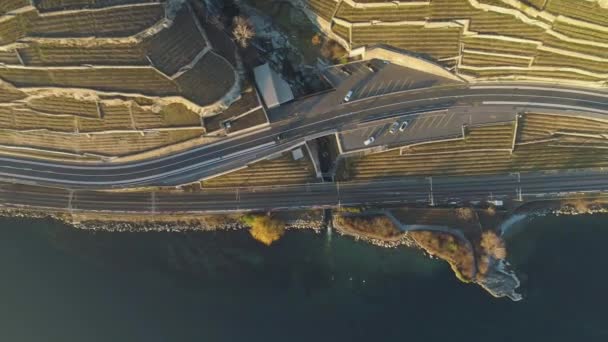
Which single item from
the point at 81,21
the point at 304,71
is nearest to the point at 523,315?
the point at 304,71

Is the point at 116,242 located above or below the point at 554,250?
above

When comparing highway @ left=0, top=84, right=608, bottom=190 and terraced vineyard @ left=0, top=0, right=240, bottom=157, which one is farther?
highway @ left=0, top=84, right=608, bottom=190

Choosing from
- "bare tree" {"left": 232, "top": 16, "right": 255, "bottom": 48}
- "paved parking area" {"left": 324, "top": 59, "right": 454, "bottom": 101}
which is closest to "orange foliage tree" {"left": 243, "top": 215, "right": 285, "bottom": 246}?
"paved parking area" {"left": 324, "top": 59, "right": 454, "bottom": 101}

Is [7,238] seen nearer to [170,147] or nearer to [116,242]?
[116,242]

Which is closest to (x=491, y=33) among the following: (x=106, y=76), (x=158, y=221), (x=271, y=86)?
(x=271, y=86)

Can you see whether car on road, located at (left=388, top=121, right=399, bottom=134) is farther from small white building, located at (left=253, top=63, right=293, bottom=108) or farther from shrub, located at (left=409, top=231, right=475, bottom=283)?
shrub, located at (left=409, top=231, right=475, bottom=283)

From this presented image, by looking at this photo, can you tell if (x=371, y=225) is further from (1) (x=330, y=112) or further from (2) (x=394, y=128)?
(1) (x=330, y=112)
